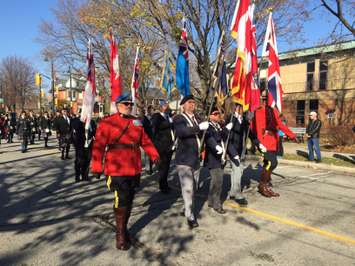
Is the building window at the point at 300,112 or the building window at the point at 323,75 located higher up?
the building window at the point at 323,75

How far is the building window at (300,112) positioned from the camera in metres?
29.9

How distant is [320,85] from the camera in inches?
1140

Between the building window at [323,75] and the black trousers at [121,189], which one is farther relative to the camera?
the building window at [323,75]

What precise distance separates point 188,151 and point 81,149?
4.14 meters

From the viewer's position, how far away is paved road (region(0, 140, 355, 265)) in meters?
3.75

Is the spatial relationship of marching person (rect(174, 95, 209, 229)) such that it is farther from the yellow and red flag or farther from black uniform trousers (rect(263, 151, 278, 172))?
black uniform trousers (rect(263, 151, 278, 172))

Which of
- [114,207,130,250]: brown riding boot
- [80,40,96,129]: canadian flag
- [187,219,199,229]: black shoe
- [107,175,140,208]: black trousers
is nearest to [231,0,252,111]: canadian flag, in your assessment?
[187,219,199,229]: black shoe

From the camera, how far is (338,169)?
10.1 m

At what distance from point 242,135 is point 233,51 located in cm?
1117

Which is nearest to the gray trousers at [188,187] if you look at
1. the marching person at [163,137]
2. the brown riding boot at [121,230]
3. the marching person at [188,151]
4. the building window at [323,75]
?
the marching person at [188,151]

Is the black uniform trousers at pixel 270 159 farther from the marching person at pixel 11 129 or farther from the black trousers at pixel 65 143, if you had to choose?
the marching person at pixel 11 129

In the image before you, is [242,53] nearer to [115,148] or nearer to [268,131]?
[268,131]

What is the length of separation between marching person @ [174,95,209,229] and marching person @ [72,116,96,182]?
3587 mm

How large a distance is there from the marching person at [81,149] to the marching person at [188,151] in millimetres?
3587
